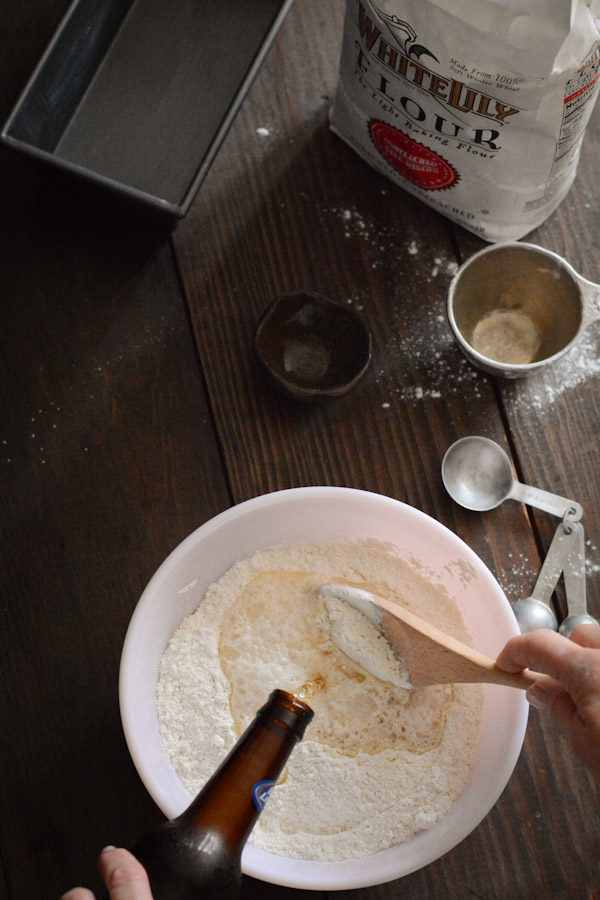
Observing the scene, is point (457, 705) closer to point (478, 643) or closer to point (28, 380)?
point (478, 643)

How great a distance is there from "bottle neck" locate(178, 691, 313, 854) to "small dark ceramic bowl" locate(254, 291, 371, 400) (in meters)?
0.38

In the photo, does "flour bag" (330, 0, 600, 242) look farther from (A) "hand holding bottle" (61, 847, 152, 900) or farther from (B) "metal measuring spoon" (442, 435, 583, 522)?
(A) "hand holding bottle" (61, 847, 152, 900)

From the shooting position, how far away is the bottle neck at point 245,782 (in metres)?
0.63

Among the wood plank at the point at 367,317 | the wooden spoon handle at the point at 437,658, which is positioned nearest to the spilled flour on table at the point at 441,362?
the wood plank at the point at 367,317

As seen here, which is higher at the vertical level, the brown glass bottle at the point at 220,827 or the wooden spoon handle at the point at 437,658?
the wooden spoon handle at the point at 437,658

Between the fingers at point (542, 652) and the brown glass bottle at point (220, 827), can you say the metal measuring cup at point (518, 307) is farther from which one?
the brown glass bottle at point (220, 827)

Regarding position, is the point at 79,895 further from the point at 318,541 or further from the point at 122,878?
the point at 318,541

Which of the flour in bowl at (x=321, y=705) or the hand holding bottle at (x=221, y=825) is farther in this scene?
the flour in bowl at (x=321, y=705)

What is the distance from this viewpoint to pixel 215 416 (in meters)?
0.91

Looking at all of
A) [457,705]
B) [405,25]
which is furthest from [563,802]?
[405,25]

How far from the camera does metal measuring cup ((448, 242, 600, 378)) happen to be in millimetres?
835

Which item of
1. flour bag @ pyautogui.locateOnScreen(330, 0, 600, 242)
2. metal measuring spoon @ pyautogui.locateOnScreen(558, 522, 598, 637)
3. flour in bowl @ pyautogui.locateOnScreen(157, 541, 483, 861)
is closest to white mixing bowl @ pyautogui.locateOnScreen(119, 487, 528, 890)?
flour in bowl @ pyautogui.locateOnScreen(157, 541, 483, 861)

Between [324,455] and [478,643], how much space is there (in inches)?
10.2

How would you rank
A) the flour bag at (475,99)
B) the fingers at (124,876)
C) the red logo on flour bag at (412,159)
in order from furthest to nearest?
1. the red logo on flour bag at (412,159)
2. the flour bag at (475,99)
3. the fingers at (124,876)
